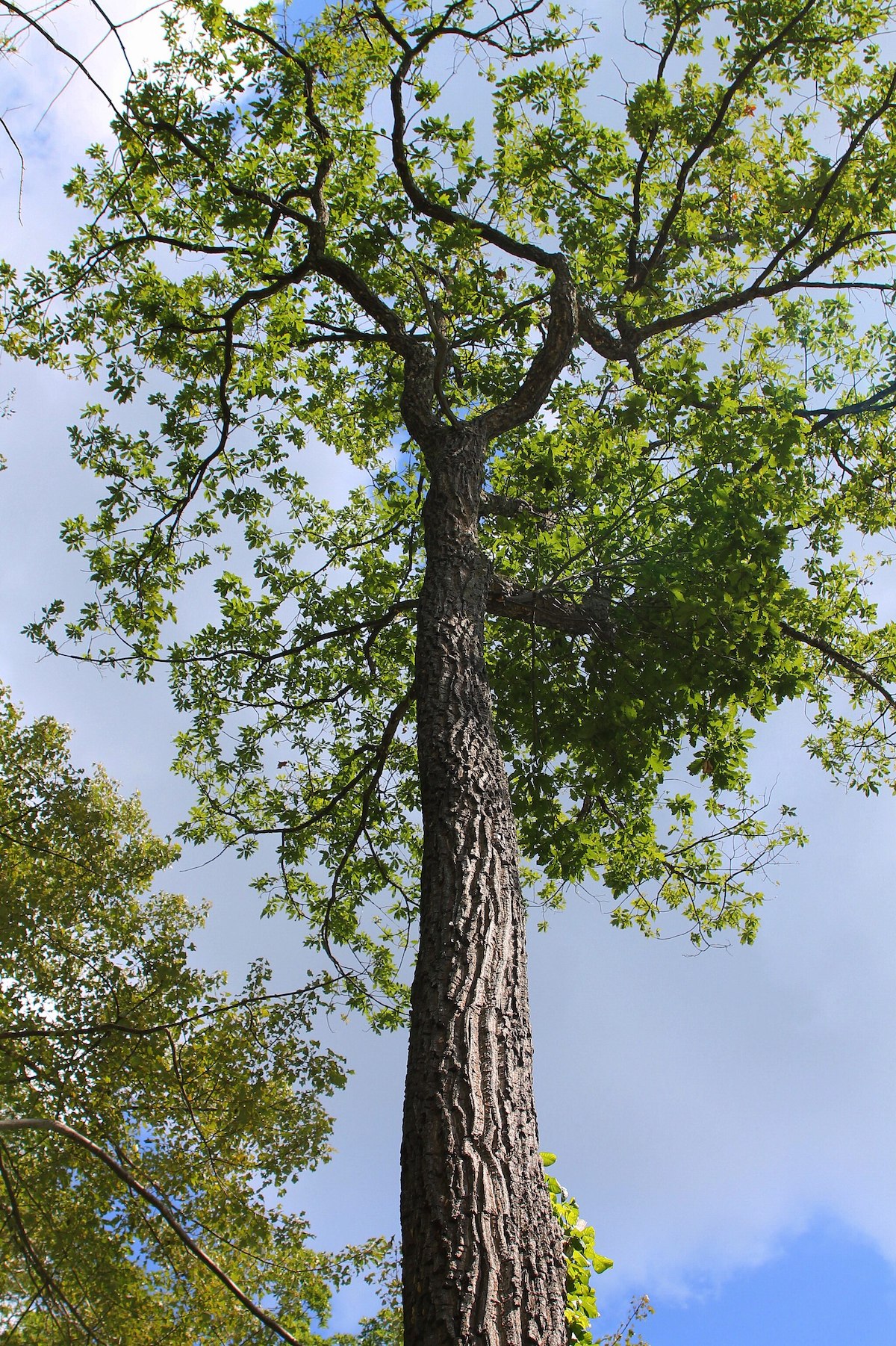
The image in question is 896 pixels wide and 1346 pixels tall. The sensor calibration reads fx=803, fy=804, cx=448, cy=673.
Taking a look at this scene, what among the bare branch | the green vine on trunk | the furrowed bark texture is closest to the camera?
the bare branch

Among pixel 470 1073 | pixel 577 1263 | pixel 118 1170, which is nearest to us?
pixel 118 1170

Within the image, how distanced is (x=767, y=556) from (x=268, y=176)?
16.8 ft

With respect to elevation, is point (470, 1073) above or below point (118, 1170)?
above

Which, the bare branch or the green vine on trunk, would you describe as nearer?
the bare branch

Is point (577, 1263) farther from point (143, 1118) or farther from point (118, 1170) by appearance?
point (118, 1170)

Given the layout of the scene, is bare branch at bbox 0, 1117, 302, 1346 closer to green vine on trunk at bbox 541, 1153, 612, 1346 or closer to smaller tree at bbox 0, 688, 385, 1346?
smaller tree at bbox 0, 688, 385, 1346

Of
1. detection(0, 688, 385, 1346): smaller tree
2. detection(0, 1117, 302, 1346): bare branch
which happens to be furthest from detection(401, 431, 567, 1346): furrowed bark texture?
detection(0, 688, 385, 1346): smaller tree

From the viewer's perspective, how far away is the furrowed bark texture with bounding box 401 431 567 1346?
6.83ft

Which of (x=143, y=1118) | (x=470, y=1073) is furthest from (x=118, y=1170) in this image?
(x=143, y=1118)

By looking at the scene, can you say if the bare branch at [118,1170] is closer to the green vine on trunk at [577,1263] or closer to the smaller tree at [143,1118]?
the smaller tree at [143,1118]

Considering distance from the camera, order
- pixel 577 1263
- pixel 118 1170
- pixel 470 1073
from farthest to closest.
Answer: pixel 577 1263
pixel 470 1073
pixel 118 1170

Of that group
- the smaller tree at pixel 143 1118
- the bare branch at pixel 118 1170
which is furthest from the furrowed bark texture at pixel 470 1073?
the smaller tree at pixel 143 1118

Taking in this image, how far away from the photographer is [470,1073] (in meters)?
2.54

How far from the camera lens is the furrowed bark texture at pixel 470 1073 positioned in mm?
2082
